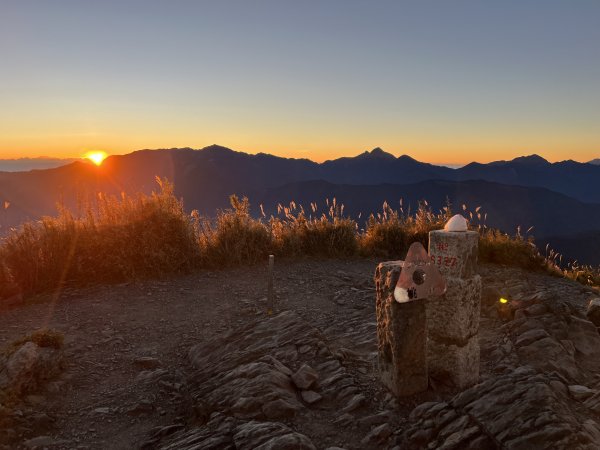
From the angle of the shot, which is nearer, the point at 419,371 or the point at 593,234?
the point at 419,371

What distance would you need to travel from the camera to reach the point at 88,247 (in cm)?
954

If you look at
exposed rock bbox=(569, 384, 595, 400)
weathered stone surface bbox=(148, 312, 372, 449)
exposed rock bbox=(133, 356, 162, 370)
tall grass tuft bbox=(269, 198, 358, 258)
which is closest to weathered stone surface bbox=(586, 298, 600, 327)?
exposed rock bbox=(569, 384, 595, 400)

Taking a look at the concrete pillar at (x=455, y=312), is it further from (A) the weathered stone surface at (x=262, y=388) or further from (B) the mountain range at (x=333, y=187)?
(B) the mountain range at (x=333, y=187)

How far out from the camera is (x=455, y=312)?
4.84 m

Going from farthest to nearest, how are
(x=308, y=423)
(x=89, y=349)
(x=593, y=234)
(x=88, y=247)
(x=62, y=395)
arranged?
(x=593, y=234) < (x=88, y=247) < (x=89, y=349) < (x=62, y=395) < (x=308, y=423)

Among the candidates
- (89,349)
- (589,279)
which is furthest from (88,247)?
(589,279)

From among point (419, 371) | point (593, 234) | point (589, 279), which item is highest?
point (419, 371)

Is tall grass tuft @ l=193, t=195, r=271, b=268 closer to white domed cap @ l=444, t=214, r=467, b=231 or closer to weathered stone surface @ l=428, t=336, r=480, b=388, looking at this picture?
weathered stone surface @ l=428, t=336, r=480, b=388

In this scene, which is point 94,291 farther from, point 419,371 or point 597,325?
point 597,325

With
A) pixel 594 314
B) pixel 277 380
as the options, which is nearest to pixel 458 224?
pixel 277 380

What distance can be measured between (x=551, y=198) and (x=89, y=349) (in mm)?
154856

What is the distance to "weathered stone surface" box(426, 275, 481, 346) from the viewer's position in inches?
188

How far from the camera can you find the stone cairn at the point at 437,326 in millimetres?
4637

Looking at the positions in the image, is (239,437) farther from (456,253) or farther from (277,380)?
(456,253)
